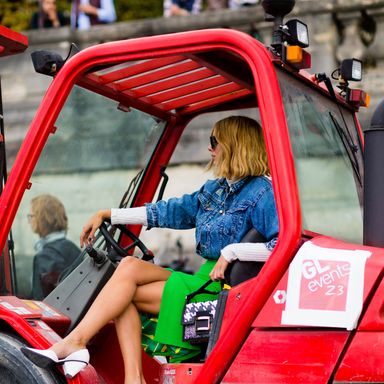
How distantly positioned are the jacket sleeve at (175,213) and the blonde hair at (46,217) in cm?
327

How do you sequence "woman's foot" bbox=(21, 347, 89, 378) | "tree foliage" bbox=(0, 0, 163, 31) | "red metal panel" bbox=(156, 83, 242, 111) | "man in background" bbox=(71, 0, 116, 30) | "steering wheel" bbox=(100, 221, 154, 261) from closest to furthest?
"woman's foot" bbox=(21, 347, 89, 378), "steering wheel" bbox=(100, 221, 154, 261), "red metal panel" bbox=(156, 83, 242, 111), "man in background" bbox=(71, 0, 116, 30), "tree foliage" bbox=(0, 0, 163, 31)

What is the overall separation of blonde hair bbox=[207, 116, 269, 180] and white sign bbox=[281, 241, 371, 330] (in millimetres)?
753

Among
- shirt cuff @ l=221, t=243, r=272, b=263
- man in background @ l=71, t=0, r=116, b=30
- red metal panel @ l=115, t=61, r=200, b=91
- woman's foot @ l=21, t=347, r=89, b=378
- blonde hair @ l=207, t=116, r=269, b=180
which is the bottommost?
woman's foot @ l=21, t=347, r=89, b=378

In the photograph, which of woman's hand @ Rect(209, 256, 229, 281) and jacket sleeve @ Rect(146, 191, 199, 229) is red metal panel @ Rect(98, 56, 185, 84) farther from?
woman's hand @ Rect(209, 256, 229, 281)

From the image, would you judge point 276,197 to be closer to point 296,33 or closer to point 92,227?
point 296,33

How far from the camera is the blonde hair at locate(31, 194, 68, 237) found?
829 centimetres

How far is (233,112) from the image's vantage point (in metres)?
5.84

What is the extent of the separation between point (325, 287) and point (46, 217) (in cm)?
474

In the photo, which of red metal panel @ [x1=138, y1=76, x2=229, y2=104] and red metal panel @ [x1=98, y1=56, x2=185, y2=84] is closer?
red metal panel @ [x1=98, y1=56, x2=185, y2=84]

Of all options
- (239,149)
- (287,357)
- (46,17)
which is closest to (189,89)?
(239,149)

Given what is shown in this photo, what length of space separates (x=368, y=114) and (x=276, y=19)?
674 centimetres

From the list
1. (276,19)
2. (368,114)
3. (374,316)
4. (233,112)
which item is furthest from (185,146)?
(374,316)

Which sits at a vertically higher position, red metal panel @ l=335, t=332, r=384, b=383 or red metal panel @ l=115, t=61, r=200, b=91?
red metal panel @ l=115, t=61, r=200, b=91

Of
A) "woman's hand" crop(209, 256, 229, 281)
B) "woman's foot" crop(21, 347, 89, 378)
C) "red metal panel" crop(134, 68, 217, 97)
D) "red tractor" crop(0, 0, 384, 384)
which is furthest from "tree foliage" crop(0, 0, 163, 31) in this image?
"woman's foot" crop(21, 347, 89, 378)
